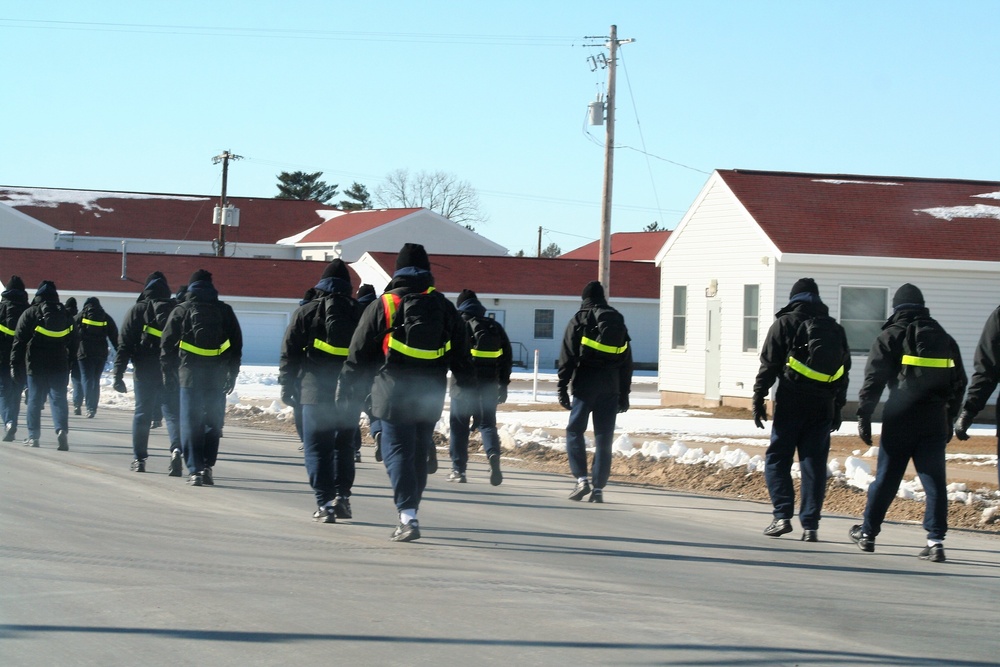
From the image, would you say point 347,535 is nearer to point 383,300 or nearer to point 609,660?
→ point 383,300

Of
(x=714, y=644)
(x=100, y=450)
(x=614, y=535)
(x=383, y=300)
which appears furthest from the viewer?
(x=100, y=450)

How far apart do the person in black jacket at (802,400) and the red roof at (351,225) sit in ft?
Result: 173

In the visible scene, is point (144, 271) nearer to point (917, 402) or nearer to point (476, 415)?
point (476, 415)

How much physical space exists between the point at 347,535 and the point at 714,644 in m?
3.80

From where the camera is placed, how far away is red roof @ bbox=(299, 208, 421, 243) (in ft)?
204

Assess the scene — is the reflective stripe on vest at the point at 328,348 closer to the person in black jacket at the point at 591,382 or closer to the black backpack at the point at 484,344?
the person in black jacket at the point at 591,382

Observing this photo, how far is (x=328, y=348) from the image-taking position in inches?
383

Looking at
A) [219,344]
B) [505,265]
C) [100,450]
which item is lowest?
[100,450]

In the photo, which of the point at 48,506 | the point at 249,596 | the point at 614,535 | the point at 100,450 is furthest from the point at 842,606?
the point at 100,450

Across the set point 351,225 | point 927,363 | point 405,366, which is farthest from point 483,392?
point 351,225

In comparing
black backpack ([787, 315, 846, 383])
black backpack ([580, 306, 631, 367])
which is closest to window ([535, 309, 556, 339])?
black backpack ([580, 306, 631, 367])

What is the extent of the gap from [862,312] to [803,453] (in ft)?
49.2

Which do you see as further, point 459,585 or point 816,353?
point 816,353

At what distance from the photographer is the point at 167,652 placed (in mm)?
5688
